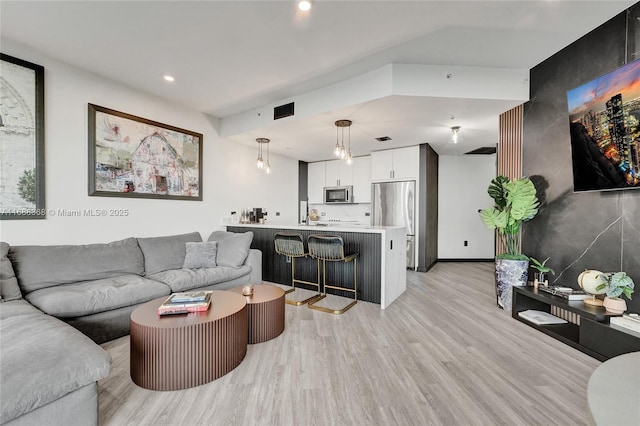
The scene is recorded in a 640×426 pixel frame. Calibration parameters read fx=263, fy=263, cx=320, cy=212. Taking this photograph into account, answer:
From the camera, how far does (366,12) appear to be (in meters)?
2.11

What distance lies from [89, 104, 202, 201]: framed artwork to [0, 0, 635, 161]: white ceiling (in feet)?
1.70

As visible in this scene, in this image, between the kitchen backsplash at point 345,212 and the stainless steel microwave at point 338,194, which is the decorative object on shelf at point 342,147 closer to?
the stainless steel microwave at point 338,194

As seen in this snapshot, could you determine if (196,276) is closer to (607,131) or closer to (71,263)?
(71,263)

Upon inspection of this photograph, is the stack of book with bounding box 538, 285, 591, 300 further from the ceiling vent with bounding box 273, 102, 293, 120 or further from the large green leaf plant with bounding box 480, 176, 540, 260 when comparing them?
the ceiling vent with bounding box 273, 102, 293, 120

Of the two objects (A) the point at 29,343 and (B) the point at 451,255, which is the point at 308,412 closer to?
(A) the point at 29,343

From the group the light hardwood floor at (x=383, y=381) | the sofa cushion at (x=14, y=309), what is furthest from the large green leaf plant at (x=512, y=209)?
the sofa cushion at (x=14, y=309)

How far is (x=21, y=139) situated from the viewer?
2.56 m

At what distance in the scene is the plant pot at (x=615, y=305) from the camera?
6.96 ft

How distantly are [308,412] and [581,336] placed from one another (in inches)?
93.9

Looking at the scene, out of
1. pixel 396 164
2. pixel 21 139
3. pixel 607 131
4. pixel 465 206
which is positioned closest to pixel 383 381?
pixel 607 131

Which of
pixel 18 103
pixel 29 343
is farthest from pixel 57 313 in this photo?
pixel 18 103

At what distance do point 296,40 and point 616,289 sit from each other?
135 inches

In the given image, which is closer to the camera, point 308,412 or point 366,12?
point 308,412

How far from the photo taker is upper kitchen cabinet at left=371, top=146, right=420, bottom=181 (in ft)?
17.0
